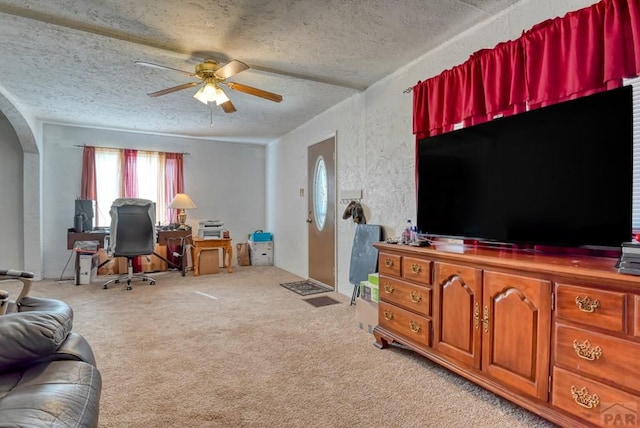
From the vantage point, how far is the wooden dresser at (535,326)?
1.30 m

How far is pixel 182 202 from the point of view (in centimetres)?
554

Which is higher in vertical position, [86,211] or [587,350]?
[86,211]

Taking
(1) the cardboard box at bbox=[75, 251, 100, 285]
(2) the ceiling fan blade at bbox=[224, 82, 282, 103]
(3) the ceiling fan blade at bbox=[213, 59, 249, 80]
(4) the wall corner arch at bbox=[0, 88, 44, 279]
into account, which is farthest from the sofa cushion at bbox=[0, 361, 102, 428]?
(4) the wall corner arch at bbox=[0, 88, 44, 279]

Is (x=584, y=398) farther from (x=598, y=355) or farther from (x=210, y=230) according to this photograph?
(x=210, y=230)

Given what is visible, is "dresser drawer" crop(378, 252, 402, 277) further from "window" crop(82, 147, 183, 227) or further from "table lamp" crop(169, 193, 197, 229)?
"window" crop(82, 147, 183, 227)

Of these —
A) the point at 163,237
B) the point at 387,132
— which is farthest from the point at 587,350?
the point at 163,237

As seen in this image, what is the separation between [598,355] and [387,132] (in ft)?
8.16

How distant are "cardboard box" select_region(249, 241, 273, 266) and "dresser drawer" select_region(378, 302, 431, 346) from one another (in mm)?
3961

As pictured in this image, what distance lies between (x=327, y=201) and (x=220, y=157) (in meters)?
2.84

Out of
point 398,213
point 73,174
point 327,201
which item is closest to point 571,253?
point 398,213

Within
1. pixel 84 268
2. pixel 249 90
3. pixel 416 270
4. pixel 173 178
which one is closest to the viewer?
pixel 416 270

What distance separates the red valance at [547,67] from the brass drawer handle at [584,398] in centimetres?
148

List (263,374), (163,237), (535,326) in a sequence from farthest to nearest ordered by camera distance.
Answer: (163,237), (263,374), (535,326)

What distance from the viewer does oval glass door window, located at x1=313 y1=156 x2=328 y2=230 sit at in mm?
4672
